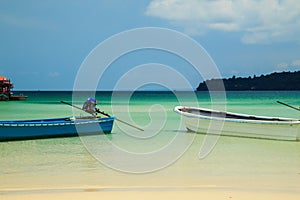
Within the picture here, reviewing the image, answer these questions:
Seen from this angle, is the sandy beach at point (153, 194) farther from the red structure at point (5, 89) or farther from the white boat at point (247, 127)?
the red structure at point (5, 89)

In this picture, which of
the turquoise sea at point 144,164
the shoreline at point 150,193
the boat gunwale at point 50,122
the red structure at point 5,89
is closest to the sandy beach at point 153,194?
the shoreline at point 150,193

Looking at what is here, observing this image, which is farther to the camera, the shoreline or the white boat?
the white boat

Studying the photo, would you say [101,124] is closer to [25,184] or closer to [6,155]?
[6,155]

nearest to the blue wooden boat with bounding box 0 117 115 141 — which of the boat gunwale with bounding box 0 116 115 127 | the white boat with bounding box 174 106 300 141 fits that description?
the boat gunwale with bounding box 0 116 115 127

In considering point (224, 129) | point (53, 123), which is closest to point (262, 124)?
point (224, 129)

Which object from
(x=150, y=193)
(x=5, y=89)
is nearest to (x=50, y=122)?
(x=150, y=193)

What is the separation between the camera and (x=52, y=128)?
45.5 feet

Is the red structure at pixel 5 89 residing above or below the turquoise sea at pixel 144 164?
above

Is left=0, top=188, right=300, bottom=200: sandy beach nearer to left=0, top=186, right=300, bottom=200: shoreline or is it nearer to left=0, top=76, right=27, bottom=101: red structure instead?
left=0, top=186, right=300, bottom=200: shoreline

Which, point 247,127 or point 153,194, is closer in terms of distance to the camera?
point 153,194

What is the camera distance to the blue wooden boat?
12.9 meters

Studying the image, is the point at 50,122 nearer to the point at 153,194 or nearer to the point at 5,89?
the point at 153,194

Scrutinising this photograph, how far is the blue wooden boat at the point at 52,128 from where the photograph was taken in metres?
12.9

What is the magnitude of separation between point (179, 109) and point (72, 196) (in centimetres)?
1100
